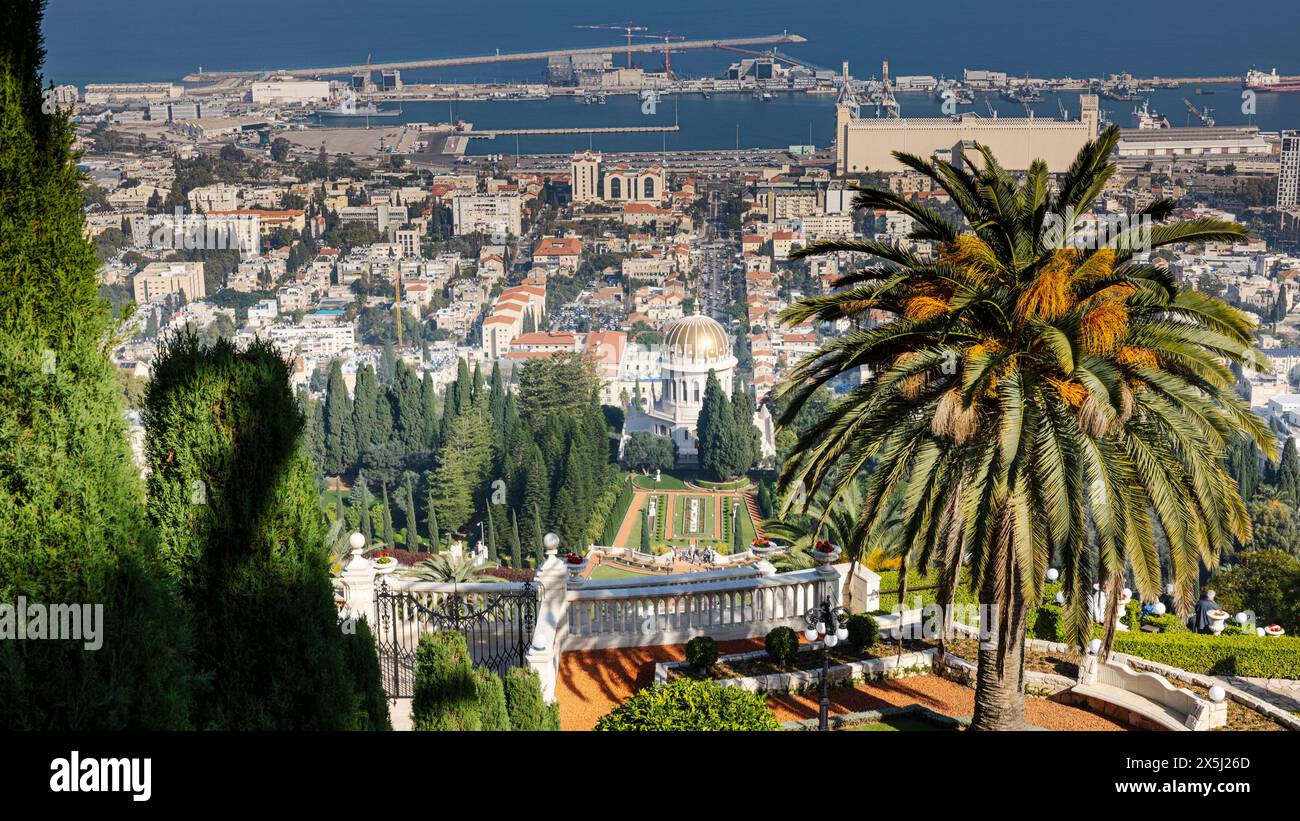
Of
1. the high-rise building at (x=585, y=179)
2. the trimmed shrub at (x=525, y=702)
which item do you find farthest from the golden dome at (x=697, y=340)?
the high-rise building at (x=585, y=179)

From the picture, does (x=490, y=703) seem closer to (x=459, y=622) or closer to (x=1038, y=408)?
(x=459, y=622)

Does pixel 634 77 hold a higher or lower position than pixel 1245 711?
higher

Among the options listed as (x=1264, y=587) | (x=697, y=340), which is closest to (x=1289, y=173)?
(x=697, y=340)

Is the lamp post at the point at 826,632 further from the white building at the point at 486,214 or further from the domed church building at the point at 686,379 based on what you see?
the white building at the point at 486,214

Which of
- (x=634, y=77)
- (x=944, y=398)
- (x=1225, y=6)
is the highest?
(x=1225, y=6)

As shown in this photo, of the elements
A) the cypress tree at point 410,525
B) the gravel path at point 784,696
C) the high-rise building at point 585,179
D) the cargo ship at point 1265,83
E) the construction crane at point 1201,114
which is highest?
the cargo ship at point 1265,83
